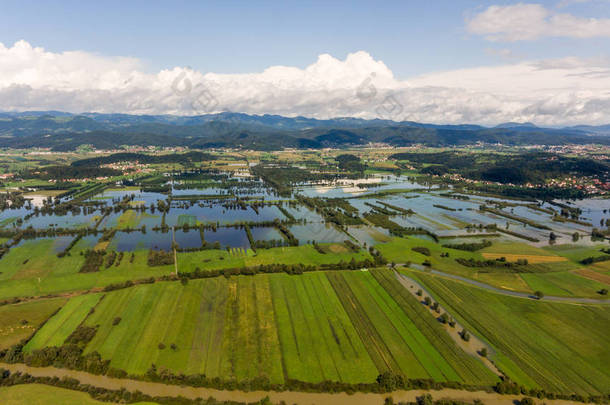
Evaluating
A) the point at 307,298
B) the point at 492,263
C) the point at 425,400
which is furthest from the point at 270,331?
the point at 492,263

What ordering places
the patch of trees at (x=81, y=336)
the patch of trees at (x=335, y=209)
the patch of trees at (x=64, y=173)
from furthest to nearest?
the patch of trees at (x=64, y=173), the patch of trees at (x=335, y=209), the patch of trees at (x=81, y=336)

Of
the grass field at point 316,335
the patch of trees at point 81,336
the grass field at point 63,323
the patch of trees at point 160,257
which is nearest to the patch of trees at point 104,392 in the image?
the grass field at point 63,323

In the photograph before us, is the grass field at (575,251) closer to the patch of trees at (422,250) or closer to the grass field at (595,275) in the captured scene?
the grass field at (595,275)

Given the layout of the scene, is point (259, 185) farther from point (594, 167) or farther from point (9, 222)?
point (594, 167)

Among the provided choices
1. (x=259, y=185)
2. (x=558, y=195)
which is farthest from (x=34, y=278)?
(x=558, y=195)

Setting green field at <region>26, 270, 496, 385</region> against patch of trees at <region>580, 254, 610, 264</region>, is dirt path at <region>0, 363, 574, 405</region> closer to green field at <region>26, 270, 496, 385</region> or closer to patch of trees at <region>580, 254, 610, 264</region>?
green field at <region>26, 270, 496, 385</region>
